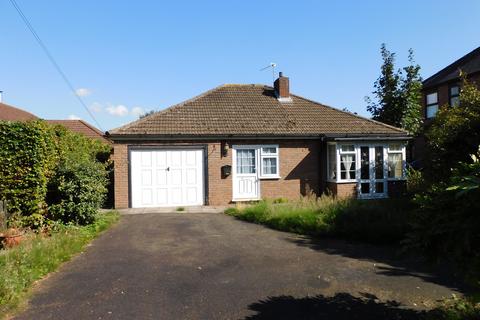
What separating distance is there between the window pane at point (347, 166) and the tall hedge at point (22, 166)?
11.2 meters

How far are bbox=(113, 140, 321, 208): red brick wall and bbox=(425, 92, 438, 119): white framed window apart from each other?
1492 cm

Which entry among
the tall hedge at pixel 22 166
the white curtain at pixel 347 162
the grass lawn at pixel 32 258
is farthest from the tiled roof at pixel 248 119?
the grass lawn at pixel 32 258

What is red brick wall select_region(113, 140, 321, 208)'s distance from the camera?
15617 mm

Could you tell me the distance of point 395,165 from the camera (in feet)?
57.6

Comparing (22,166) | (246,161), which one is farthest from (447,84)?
(22,166)

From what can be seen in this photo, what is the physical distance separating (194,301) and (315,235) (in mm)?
5167

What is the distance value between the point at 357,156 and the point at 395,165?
6.25 ft

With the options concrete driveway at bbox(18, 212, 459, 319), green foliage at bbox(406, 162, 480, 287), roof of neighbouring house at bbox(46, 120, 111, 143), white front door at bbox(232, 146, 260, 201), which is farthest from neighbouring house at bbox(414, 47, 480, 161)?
roof of neighbouring house at bbox(46, 120, 111, 143)

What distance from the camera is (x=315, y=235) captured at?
9930 millimetres

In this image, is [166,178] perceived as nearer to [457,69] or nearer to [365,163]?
[365,163]

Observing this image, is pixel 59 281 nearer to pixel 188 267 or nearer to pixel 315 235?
pixel 188 267

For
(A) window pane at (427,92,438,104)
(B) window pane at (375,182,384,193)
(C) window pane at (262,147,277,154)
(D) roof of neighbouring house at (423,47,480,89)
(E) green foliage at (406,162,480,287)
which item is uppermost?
(D) roof of neighbouring house at (423,47,480,89)

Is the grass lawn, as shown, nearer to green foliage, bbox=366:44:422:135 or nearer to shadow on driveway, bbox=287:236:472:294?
shadow on driveway, bbox=287:236:472:294

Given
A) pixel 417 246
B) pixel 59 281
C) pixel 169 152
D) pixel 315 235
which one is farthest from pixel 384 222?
pixel 169 152
